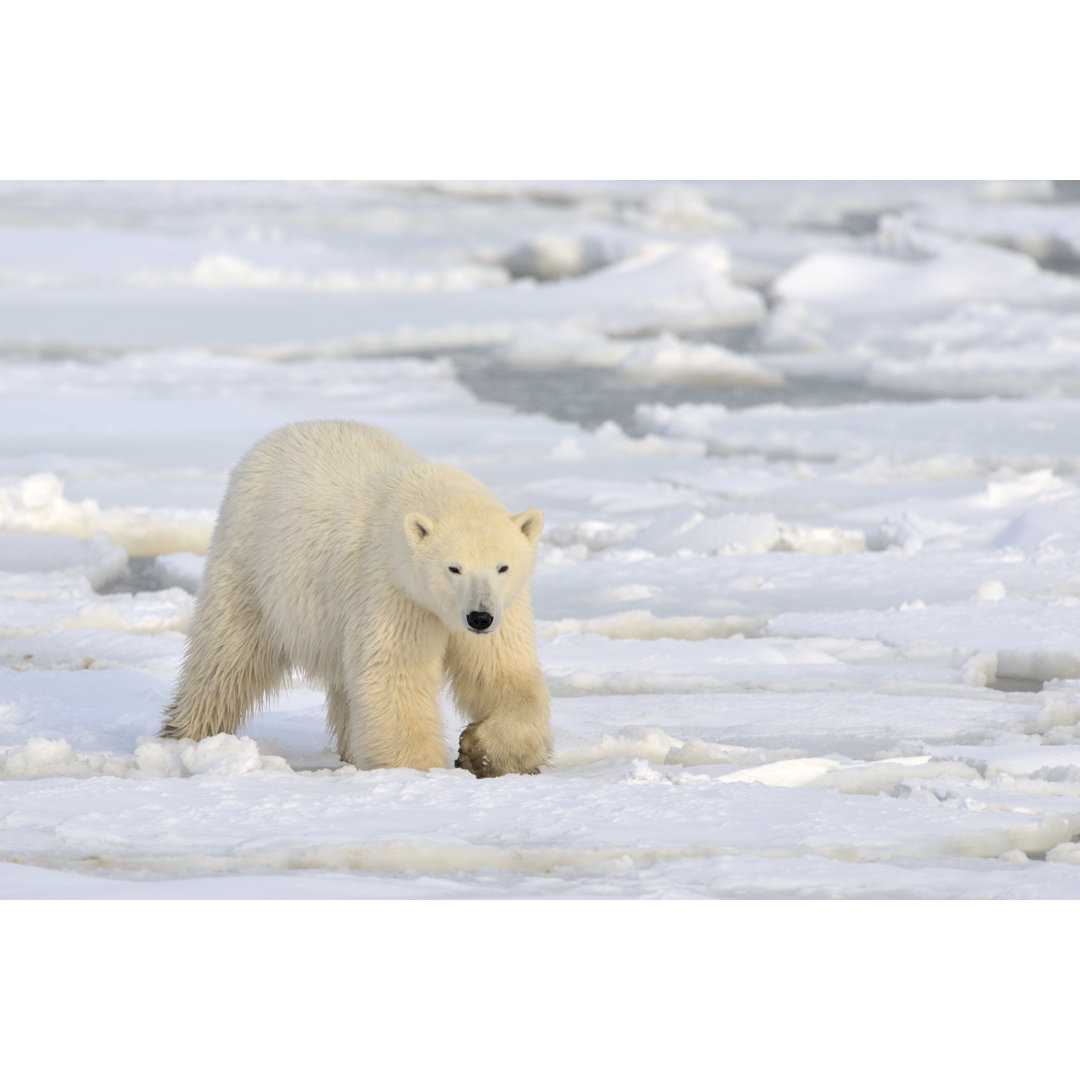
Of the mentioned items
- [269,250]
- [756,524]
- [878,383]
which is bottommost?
[756,524]

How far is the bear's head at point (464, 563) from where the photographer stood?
11.8 ft

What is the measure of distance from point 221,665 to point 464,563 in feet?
3.20

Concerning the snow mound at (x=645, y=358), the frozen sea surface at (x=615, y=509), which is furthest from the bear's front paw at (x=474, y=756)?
the snow mound at (x=645, y=358)

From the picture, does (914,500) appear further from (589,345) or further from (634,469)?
(589,345)

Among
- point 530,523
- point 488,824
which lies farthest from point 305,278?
point 488,824

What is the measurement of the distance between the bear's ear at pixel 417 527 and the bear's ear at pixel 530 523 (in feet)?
0.84

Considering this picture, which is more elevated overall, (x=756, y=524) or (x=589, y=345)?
(x=589, y=345)

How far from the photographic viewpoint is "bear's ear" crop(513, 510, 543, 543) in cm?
381

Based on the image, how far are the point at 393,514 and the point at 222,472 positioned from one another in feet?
12.6

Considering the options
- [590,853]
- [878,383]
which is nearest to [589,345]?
[878,383]

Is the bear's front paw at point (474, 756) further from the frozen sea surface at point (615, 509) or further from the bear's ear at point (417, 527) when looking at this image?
the bear's ear at point (417, 527)

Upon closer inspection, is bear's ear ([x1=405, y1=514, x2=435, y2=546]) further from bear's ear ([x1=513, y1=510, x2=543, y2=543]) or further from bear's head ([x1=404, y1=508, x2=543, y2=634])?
bear's ear ([x1=513, y1=510, x2=543, y2=543])

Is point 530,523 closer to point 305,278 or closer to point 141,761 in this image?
point 141,761
